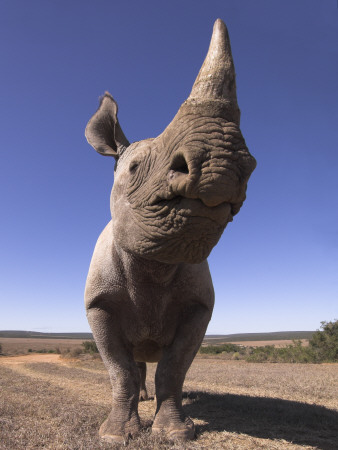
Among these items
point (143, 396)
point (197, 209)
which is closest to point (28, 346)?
point (143, 396)

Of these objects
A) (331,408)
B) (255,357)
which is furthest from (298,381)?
(255,357)

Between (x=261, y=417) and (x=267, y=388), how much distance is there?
362 cm

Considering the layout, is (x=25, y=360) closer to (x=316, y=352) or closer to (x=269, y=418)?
(x=316, y=352)

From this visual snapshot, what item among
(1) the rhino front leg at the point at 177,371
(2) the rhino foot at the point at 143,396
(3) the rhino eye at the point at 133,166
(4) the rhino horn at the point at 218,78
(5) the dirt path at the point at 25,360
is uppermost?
(4) the rhino horn at the point at 218,78

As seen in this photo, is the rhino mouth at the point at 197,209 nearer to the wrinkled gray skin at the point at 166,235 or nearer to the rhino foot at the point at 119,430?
the wrinkled gray skin at the point at 166,235

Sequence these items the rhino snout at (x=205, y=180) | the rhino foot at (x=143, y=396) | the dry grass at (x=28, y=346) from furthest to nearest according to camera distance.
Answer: the dry grass at (x=28, y=346), the rhino foot at (x=143, y=396), the rhino snout at (x=205, y=180)

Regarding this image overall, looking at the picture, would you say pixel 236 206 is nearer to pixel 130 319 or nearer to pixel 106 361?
pixel 130 319

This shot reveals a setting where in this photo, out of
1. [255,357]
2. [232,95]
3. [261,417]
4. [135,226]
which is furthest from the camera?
[255,357]

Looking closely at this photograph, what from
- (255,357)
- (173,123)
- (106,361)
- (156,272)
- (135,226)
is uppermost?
(173,123)

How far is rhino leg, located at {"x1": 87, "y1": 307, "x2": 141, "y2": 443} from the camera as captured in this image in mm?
3576

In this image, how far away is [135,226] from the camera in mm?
2582

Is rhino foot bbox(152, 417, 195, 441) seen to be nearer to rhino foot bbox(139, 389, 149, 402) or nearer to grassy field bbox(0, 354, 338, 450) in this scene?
grassy field bbox(0, 354, 338, 450)

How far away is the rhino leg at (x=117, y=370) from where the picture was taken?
3576mm

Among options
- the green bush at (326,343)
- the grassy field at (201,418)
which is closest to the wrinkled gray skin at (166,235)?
the grassy field at (201,418)
